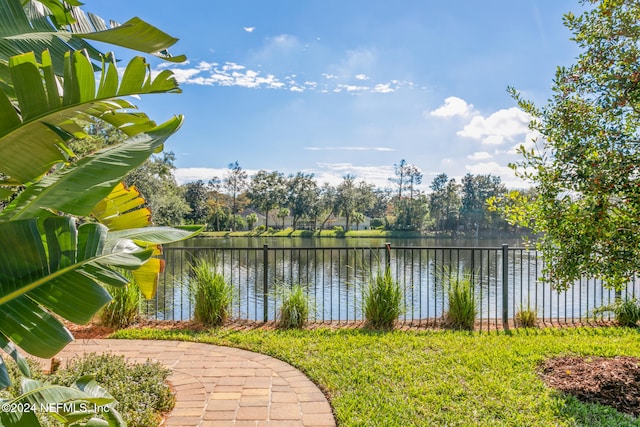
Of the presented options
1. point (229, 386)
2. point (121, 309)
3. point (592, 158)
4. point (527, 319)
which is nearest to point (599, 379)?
point (592, 158)

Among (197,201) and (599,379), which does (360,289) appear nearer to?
(599,379)

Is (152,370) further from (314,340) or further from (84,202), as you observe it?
(84,202)

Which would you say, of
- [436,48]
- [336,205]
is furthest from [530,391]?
→ [336,205]

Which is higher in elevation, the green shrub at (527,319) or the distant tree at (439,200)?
the distant tree at (439,200)

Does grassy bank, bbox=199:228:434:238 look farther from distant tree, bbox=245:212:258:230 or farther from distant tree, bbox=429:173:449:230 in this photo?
distant tree, bbox=429:173:449:230

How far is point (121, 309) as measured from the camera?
5.17 meters

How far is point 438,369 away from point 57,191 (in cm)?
346

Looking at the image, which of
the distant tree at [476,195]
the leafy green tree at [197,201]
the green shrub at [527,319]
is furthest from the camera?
the distant tree at [476,195]

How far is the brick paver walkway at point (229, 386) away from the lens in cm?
268

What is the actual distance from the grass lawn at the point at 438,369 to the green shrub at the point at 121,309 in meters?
0.42

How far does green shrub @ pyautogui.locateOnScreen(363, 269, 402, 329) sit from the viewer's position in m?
5.18

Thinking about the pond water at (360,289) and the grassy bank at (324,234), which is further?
the grassy bank at (324,234)

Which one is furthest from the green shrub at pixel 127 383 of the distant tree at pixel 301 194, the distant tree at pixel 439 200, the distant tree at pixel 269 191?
the distant tree at pixel 439 200

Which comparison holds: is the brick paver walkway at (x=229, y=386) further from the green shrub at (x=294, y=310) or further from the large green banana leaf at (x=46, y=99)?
the large green banana leaf at (x=46, y=99)
